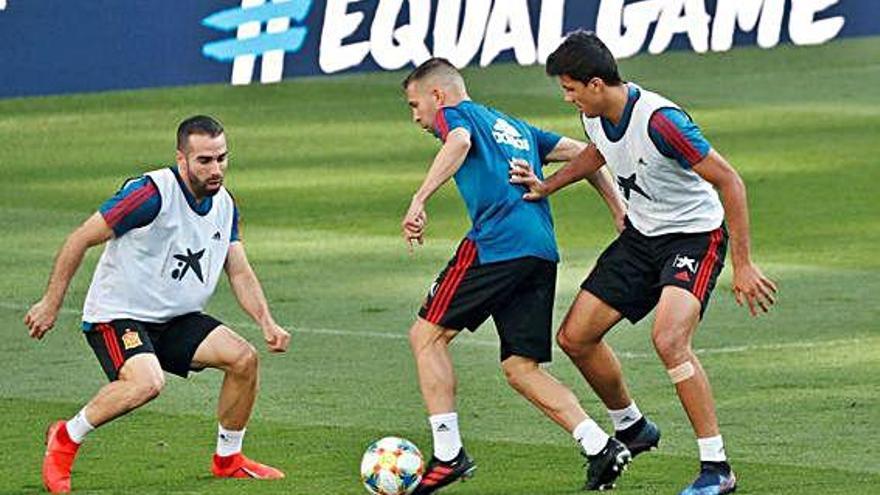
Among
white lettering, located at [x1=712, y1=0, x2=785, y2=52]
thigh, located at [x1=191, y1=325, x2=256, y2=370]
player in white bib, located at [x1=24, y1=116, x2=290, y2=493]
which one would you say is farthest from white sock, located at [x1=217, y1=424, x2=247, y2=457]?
white lettering, located at [x1=712, y1=0, x2=785, y2=52]

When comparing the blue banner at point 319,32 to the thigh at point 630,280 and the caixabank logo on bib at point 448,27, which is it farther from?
the thigh at point 630,280

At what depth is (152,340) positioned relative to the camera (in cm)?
1128

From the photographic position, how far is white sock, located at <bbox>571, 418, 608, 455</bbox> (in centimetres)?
1064

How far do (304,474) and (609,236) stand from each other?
9055mm

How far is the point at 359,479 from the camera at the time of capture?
36.7 ft

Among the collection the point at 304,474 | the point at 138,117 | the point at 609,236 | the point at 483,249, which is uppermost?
the point at 483,249

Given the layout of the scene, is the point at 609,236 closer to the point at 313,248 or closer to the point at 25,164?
the point at 313,248

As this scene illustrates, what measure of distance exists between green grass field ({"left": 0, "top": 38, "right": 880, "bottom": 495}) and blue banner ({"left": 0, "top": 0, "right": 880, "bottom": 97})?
457mm

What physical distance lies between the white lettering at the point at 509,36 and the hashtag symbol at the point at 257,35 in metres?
2.21

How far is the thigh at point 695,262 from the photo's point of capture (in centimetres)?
1066

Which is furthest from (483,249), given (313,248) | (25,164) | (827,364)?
(25,164)

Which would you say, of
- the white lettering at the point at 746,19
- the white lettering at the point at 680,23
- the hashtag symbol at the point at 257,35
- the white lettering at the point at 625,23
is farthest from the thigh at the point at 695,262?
the white lettering at the point at 746,19

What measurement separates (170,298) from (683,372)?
7.40 feet

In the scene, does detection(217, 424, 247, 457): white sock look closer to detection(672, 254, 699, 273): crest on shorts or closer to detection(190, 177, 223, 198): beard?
detection(190, 177, 223, 198): beard
